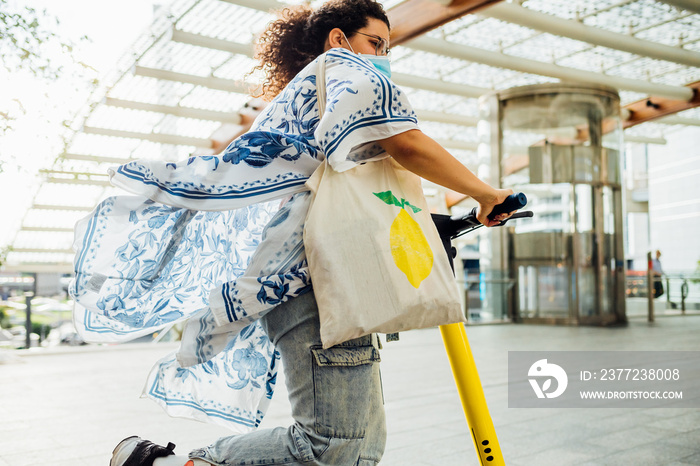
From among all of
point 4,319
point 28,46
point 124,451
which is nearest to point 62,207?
point 4,319

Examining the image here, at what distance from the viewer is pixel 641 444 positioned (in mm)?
3156

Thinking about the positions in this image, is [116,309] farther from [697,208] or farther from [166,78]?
[697,208]

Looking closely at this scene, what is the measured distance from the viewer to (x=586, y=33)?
1352cm

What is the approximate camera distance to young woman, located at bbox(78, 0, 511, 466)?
53.4 inches

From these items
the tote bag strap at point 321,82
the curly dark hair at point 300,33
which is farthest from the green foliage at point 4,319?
the tote bag strap at point 321,82

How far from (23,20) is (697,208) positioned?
116 feet

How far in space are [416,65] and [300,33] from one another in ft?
52.6

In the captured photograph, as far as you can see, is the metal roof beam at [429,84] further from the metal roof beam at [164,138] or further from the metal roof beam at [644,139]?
the metal roof beam at [644,139]

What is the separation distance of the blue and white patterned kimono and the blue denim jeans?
0.09 m

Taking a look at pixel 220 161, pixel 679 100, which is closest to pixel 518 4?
pixel 679 100

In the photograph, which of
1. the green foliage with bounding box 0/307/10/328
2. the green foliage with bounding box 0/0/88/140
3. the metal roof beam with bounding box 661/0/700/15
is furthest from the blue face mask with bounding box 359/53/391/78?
the metal roof beam with bounding box 661/0/700/15

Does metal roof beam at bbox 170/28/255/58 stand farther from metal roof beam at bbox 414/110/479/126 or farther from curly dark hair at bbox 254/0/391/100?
curly dark hair at bbox 254/0/391/100

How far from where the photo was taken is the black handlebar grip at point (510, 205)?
1.31 m

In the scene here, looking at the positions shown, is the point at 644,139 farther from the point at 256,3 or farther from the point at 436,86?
the point at 256,3
